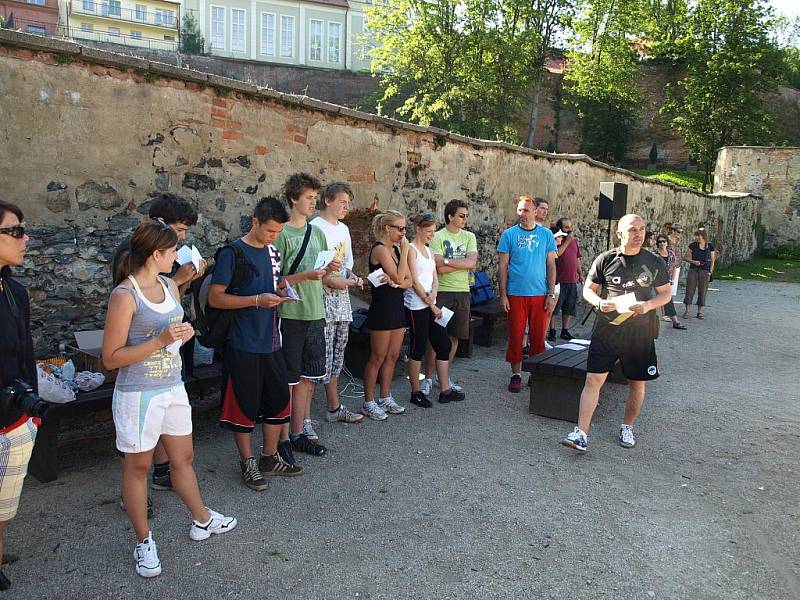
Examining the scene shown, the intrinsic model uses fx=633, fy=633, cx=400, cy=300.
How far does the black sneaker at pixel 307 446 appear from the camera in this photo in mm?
4125

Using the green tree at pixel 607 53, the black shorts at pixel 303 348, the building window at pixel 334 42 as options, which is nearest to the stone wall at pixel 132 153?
the black shorts at pixel 303 348

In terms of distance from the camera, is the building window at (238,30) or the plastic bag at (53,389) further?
the building window at (238,30)

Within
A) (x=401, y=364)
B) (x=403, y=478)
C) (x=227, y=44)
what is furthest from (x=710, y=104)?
(x=403, y=478)

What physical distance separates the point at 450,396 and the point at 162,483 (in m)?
2.57

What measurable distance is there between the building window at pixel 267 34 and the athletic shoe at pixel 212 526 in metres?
43.1

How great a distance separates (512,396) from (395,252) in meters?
1.80

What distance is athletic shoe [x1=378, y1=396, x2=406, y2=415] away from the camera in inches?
197

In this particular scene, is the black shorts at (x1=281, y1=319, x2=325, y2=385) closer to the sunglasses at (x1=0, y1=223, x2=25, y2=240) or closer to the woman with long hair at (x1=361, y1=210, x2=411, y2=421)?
the woman with long hair at (x1=361, y1=210, x2=411, y2=421)

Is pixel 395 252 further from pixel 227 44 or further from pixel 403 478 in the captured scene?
pixel 227 44

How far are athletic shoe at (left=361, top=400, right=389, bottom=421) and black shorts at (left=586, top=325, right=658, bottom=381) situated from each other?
1.57m

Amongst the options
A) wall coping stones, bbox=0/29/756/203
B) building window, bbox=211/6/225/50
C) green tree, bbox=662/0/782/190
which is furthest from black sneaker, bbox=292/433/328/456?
building window, bbox=211/6/225/50

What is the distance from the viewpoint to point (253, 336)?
3457 mm

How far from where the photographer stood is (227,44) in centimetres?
4131

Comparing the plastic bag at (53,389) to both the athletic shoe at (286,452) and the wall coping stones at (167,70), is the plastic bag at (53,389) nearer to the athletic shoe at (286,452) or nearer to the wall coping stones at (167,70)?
the athletic shoe at (286,452)
